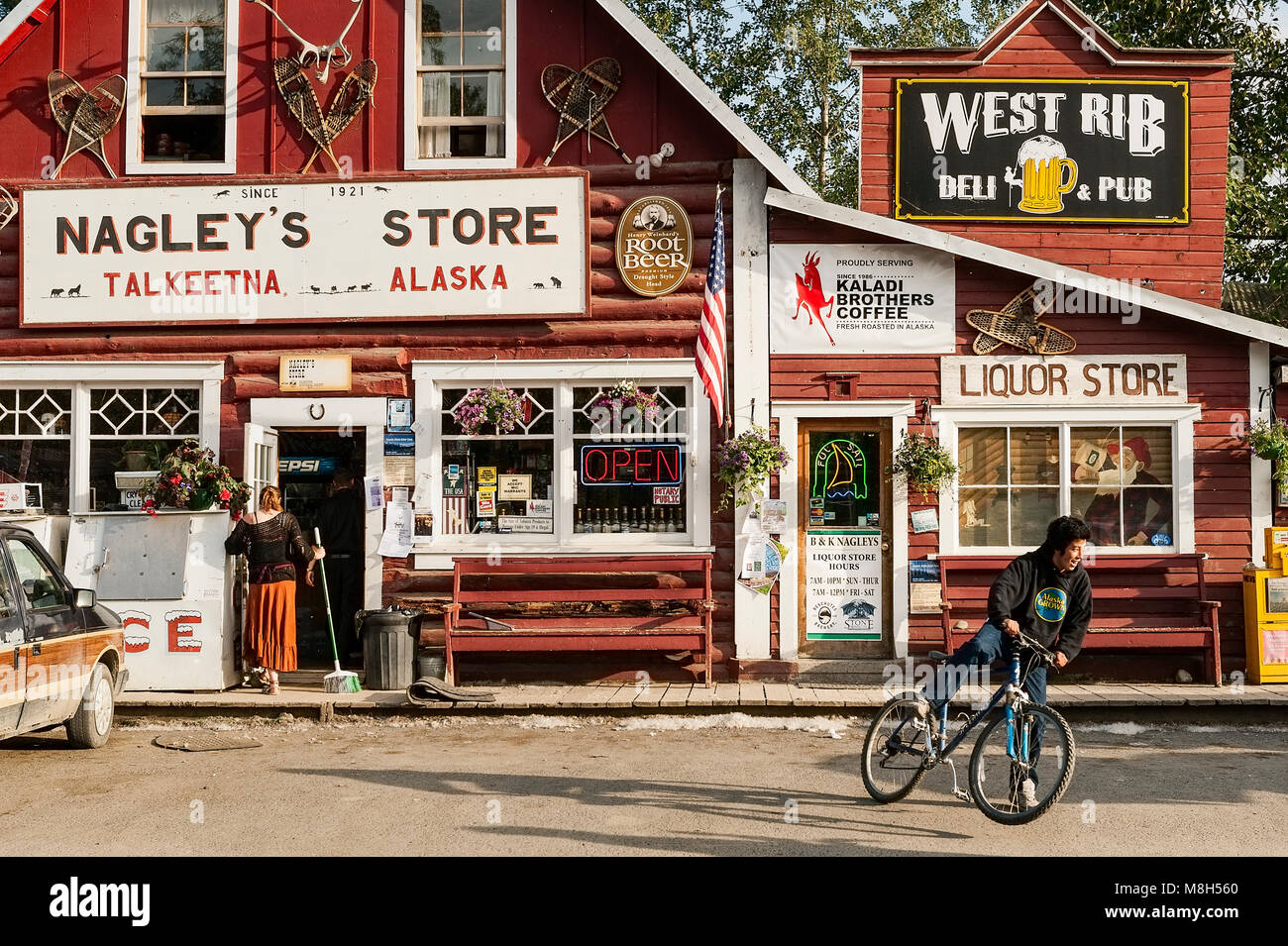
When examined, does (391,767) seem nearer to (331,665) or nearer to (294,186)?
(331,665)

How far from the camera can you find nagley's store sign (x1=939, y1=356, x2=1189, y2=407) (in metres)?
11.6

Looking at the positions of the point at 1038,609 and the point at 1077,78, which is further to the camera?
the point at 1077,78

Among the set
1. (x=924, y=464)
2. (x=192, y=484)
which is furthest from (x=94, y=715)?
(x=924, y=464)

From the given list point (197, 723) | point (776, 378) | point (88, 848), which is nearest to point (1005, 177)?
point (776, 378)

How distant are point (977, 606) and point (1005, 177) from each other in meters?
4.48

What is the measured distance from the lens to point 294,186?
1202cm

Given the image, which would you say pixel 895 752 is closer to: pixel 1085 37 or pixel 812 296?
pixel 812 296

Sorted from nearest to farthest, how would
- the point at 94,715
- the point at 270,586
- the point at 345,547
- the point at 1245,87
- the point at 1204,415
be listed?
the point at 94,715
the point at 270,586
the point at 1204,415
the point at 345,547
the point at 1245,87

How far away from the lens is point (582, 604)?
458 inches

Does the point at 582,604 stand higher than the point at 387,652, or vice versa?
the point at 582,604

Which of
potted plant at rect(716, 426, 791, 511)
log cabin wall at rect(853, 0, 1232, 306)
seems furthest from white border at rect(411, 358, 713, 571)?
log cabin wall at rect(853, 0, 1232, 306)

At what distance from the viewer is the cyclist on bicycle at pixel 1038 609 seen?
695 cm

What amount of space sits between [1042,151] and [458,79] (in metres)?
6.07

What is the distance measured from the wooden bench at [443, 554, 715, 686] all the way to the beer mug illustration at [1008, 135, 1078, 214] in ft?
16.8
